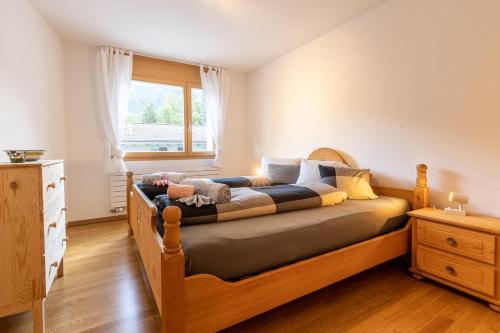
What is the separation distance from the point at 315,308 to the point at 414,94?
77.2 inches

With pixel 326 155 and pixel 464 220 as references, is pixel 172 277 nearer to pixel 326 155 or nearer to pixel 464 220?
pixel 464 220

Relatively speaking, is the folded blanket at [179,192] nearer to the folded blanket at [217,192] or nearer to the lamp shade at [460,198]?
the folded blanket at [217,192]

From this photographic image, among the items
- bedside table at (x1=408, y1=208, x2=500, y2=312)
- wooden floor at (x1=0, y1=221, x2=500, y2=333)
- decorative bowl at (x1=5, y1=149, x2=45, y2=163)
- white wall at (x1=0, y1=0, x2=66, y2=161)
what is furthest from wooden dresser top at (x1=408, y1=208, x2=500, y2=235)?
white wall at (x1=0, y1=0, x2=66, y2=161)

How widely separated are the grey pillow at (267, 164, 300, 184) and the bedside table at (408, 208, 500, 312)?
118 centimetres

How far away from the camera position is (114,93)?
3.36m

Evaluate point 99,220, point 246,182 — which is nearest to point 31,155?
point 246,182

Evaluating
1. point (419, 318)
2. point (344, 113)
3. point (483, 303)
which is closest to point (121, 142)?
point (344, 113)

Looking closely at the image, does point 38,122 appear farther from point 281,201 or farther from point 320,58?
point 320,58

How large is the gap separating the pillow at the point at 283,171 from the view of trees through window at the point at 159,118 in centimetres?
171

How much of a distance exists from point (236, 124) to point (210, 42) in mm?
1593

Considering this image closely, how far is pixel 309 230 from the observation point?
1.47 m

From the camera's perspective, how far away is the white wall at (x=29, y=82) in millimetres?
1907

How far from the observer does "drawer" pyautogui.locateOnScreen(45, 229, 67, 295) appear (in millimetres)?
1363

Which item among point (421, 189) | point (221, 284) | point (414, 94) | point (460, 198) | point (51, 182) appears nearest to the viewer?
point (221, 284)
